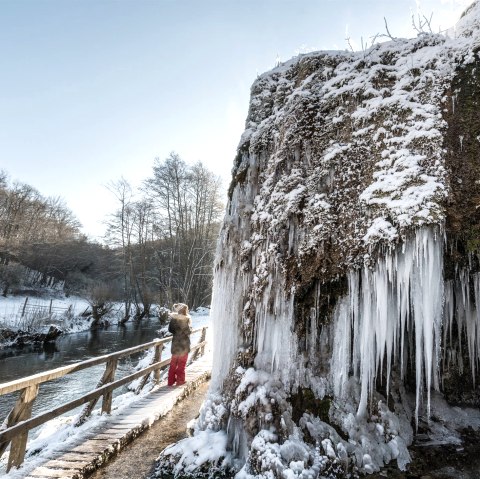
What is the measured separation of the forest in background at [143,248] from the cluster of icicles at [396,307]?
18.5 meters

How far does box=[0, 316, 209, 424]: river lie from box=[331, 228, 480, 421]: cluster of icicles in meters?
7.89

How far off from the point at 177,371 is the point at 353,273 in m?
5.28

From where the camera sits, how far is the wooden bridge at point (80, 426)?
3703 mm

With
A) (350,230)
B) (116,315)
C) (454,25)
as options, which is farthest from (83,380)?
(116,315)

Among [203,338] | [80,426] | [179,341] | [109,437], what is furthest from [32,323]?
[109,437]

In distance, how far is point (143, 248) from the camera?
90.0ft

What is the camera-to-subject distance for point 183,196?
997 inches

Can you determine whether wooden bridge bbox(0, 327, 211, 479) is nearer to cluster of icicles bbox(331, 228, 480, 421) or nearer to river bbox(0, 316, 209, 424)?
cluster of icicles bbox(331, 228, 480, 421)

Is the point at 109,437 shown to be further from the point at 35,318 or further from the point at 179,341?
the point at 35,318

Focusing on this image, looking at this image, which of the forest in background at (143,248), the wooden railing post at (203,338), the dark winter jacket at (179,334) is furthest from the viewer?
the forest in background at (143,248)

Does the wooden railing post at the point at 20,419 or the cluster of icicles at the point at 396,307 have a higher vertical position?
the cluster of icicles at the point at 396,307

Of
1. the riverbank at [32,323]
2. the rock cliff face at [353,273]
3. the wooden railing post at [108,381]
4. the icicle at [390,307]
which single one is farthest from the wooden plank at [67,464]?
the riverbank at [32,323]

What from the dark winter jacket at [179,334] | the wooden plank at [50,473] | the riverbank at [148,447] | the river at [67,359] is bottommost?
the river at [67,359]

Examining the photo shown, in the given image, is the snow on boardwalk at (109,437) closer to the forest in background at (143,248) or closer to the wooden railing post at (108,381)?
the wooden railing post at (108,381)
